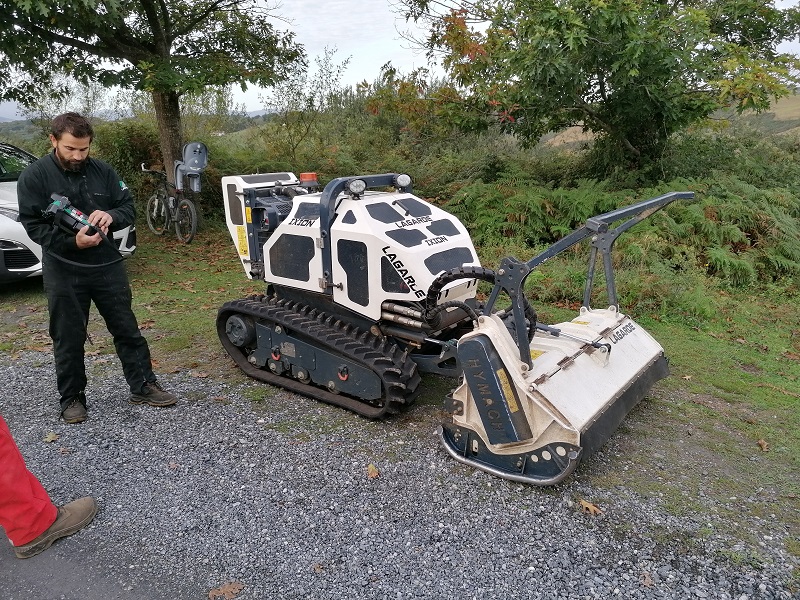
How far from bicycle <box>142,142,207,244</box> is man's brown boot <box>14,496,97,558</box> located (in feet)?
25.1

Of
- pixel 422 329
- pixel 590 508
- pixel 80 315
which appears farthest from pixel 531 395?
pixel 80 315

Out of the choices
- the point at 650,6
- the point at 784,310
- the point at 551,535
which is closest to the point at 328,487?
the point at 551,535

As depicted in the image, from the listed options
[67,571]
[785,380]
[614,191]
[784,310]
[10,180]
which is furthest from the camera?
[614,191]

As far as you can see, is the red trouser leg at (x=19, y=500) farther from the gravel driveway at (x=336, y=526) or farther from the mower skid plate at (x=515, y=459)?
the mower skid plate at (x=515, y=459)

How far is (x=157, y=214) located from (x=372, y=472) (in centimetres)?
920

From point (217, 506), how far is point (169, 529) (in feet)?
0.96

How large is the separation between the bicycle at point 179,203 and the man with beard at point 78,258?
6.13 m

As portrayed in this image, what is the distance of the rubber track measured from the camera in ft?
14.5

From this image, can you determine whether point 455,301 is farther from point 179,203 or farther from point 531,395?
point 179,203

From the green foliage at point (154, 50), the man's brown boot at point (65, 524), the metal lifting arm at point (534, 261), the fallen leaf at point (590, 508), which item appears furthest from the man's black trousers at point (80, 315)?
the green foliage at point (154, 50)

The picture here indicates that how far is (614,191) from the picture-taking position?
33.0ft

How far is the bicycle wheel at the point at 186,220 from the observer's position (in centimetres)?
1088

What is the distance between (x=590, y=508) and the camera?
3535 millimetres

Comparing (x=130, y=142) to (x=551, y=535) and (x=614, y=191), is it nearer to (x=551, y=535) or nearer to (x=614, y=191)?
(x=614, y=191)
